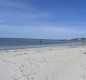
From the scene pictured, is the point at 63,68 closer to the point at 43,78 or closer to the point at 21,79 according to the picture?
the point at 43,78

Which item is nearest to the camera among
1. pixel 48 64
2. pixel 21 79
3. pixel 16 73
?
pixel 21 79

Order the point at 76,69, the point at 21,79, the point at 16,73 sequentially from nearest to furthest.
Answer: the point at 21,79 → the point at 16,73 → the point at 76,69

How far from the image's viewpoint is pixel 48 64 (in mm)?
10297

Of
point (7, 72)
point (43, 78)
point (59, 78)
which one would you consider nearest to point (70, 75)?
point (59, 78)

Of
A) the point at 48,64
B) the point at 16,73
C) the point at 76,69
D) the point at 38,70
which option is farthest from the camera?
the point at 48,64

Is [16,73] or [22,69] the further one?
[22,69]

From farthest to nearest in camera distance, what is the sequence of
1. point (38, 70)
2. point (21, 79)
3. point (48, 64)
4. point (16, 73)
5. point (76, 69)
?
point (48, 64), point (76, 69), point (38, 70), point (16, 73), point (21, 79)

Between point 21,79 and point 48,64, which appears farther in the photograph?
point 48,64

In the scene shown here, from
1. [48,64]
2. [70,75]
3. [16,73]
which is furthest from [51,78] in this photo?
[48,64]

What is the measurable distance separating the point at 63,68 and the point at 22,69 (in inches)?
84.1

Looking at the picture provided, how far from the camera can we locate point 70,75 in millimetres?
8609

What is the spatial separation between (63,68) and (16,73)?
257cm

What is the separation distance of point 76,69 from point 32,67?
2243mm

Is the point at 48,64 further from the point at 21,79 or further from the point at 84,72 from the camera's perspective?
the point at 21,79
